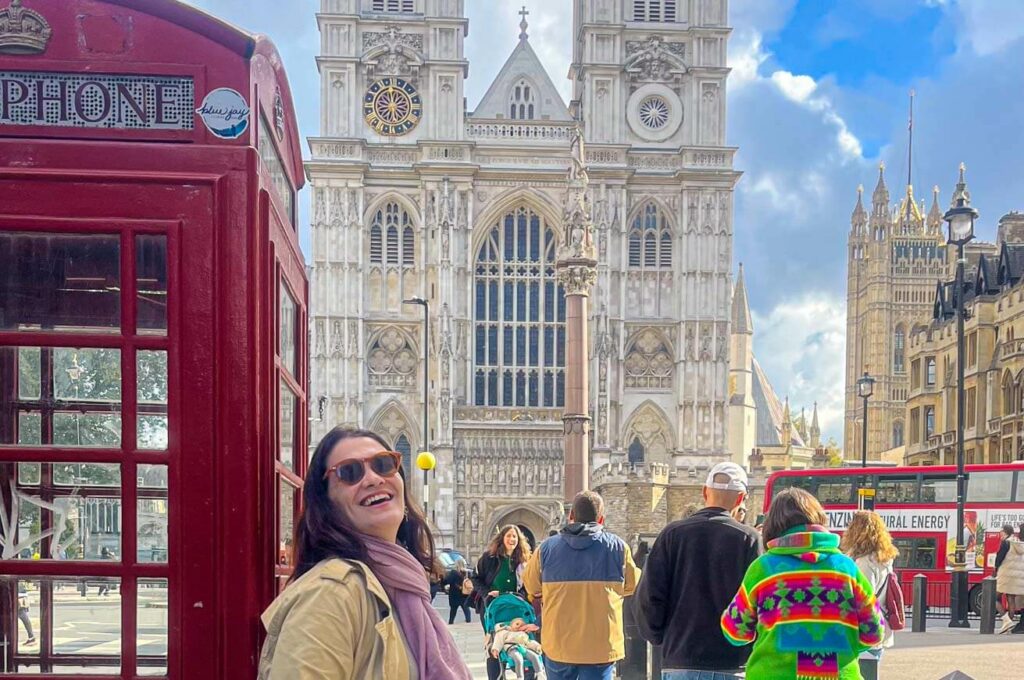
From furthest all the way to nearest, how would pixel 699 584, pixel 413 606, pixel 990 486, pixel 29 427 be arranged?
pixel 990 486
pixel 699 584
pixel 29 427
pixel 413 606

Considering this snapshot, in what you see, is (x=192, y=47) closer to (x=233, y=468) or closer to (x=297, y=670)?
(x=233, y=468)

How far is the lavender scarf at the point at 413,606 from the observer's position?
2676mm

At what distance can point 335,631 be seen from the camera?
8.15 ft

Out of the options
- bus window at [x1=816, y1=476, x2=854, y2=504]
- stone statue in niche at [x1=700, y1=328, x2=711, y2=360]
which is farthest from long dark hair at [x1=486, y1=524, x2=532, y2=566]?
stone statue in niche at [x1=700, y1=328, x2=711, y2=360]

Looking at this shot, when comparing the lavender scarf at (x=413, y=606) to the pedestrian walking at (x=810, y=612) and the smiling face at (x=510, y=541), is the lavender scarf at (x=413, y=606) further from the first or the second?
the smiling face at (x=510, y=541)

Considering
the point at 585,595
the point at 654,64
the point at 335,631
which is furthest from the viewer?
the point at 654,64

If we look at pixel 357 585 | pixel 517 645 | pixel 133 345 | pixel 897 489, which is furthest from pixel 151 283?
pixel 897 489

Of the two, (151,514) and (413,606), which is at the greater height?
(151,514)

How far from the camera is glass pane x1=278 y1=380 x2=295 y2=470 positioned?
3.73 m

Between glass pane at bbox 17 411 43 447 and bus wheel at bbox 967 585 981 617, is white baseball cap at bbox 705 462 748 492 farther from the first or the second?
bus wheel at bbox 967 585 981 617

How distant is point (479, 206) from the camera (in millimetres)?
44688

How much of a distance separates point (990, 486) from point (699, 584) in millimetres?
19122

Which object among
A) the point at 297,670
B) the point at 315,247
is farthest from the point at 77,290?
the point at 315,247

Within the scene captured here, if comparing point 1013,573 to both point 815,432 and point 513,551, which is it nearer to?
point 513,551
